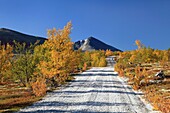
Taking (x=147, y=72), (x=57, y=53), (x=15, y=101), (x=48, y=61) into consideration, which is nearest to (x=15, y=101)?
(x=15, y=101)

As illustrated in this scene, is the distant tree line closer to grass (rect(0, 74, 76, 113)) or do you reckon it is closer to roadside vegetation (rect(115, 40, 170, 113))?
grass (rect(0, 74, 76, 113))

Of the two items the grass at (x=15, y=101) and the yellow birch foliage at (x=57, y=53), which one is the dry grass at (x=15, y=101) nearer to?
the grass at (x=15, y=101)

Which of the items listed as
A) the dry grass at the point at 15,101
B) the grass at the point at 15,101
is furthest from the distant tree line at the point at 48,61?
the dry grass at the point at 15,101

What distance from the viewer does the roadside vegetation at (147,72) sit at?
34.3m

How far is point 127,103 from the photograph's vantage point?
26359 mm

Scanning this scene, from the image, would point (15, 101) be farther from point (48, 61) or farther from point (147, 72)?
point (147, 72)

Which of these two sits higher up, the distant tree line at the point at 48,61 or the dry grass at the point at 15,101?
the distant tree line at the point at 48,61

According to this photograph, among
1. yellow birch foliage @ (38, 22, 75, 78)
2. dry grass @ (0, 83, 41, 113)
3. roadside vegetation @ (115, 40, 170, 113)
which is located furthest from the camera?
yellow birch foliage @ (38, 22, 75, 78)

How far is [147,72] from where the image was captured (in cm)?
6625

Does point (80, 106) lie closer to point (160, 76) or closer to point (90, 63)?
point (160, 76)

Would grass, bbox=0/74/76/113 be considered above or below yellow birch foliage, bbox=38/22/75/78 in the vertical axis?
below

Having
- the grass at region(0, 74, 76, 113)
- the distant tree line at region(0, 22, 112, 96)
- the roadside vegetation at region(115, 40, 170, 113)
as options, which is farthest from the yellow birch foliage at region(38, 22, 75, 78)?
the roadside vegetation at region(115, 40, 170, 113)

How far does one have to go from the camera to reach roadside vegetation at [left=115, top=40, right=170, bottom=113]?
1351 inches

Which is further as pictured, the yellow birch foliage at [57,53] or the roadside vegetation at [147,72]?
the yellow birch foliage at [57,53]
